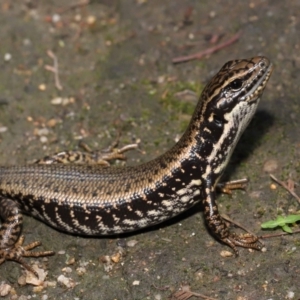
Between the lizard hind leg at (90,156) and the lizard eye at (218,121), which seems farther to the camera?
the lizard hind leg at (90,156)

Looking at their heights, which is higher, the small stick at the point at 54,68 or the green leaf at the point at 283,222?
the small stick at the point at 54,68

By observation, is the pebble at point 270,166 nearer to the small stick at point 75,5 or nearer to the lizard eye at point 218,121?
the lizard eye at point 218,121

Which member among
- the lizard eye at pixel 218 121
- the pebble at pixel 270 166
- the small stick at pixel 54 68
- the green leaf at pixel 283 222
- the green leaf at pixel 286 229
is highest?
the lizard eye at pixel 218 121

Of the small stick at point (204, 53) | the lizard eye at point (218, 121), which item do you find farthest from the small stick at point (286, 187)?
the small stick at point (204, 53)

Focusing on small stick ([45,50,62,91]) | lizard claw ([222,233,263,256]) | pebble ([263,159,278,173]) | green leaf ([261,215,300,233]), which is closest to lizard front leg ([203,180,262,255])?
lizard claw ([222,233,263,256])

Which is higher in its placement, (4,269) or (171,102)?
(171,102)

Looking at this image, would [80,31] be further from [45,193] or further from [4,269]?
[4,269]

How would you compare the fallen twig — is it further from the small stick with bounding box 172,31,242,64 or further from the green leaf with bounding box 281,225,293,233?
the small stick with bounding box 172,31,242,64

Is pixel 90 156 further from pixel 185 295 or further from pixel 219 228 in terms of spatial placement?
pixel 185 295

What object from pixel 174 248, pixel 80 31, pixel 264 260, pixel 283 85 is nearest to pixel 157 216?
pixel 174 248

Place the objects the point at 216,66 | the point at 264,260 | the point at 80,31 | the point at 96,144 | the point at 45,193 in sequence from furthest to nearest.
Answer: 1. the point at 80,31
2. the point at 216,66
3. the point at 96,144
4. the point at 45,193
5. the point at 264,260

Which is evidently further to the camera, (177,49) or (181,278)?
(177,49)
